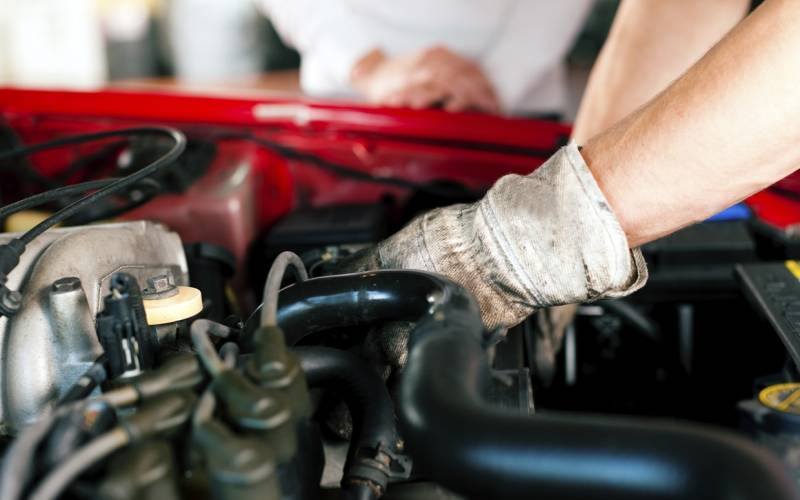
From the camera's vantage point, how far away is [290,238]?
3.58ft

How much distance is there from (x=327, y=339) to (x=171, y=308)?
0.14 metres

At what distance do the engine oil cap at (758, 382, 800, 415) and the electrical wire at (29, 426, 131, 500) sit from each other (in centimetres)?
54

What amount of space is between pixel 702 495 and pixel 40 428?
1.09ft

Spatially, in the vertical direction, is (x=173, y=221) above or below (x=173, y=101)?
below

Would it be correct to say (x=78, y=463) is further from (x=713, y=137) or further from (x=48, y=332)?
(x=713, y=137)

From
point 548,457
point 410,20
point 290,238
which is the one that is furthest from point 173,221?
point 410,20

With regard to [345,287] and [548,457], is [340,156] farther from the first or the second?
[548,457]

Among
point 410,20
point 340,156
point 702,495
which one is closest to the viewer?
point 702,495

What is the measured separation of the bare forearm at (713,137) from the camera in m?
0.59

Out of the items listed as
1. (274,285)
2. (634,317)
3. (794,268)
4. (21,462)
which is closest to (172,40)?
(634,317)

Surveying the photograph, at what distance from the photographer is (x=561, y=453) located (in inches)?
15.2

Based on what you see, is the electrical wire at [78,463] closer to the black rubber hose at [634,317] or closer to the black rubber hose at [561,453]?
the black rubber hose at [561,453]

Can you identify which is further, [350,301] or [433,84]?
[433,84]

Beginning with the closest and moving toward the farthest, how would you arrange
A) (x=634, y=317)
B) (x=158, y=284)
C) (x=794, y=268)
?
(x=158, y=284) < (x=794, y=268) < (x=634, y=317)
